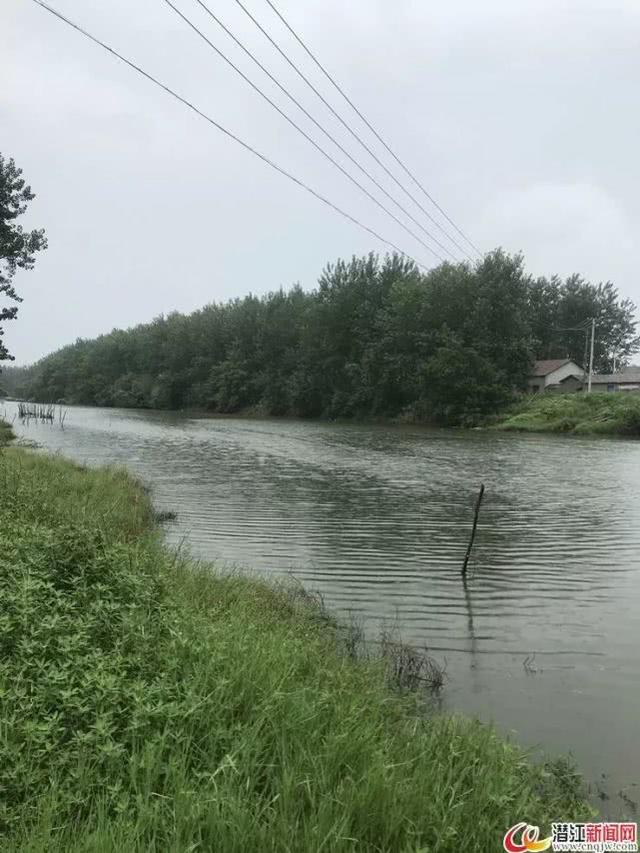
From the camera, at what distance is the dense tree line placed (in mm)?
61500

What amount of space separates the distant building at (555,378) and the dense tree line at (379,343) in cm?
583

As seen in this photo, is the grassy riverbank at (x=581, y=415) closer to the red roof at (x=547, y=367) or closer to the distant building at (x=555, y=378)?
the distant building at (x=555, y=378)

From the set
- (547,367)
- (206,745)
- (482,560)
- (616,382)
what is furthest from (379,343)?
(206,745)

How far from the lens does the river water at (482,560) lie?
6.45m

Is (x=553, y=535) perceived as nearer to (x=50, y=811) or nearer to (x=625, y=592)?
(x=625, y=592)

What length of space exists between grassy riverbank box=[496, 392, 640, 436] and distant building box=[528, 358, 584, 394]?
19752mm

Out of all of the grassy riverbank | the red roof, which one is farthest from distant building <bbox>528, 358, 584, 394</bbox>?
the grassy riverbank

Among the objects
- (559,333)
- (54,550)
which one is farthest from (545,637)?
(559,333)

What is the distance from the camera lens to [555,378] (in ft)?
258

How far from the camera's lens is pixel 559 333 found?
295 feet

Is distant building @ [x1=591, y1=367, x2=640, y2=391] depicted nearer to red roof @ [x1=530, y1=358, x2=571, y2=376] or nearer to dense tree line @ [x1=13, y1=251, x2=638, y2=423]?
red roof @ [x1=530, y1=358, x2=571, y2=376]

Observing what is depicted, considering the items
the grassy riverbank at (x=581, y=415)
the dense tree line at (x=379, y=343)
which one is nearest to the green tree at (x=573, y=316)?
the dense tree line at (x=379, y=343)

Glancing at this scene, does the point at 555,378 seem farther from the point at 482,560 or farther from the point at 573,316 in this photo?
the point at 482,560

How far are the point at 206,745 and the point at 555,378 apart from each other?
263 feet
